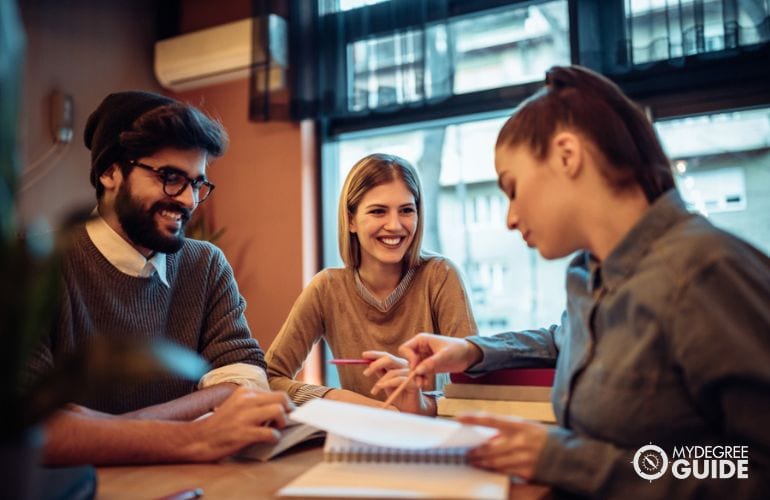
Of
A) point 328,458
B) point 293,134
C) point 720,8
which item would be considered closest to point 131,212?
point 328,458

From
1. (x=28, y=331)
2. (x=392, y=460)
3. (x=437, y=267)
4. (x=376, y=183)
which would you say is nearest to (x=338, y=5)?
(x=376, y=183)

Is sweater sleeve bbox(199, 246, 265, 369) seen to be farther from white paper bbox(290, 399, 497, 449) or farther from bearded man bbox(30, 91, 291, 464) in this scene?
white paper bbox(290, 399, 497, 449)

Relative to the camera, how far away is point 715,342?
670 mm

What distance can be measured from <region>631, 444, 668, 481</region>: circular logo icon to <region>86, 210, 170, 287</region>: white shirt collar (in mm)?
1096

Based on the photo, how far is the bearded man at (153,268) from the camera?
4.17ft

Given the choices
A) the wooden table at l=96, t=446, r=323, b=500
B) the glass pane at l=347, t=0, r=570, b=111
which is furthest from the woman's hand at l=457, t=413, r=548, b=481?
the glass pane at l=347, t=0, r=570, b=111

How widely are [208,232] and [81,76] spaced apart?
0.96 m

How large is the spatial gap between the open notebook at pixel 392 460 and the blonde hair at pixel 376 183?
3.55ft

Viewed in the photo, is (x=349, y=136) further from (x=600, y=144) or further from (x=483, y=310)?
(x=600, y=144)

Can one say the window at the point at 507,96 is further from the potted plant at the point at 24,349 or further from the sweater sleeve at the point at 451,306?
the potted plant at the point at 24,349

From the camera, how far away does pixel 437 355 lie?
1.10m

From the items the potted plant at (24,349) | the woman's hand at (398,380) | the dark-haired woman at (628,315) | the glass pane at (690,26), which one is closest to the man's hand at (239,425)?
the woman's hand at (398,380)

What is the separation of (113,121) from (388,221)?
80 cm

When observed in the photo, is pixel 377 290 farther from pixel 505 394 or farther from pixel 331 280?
pixel 505 394
